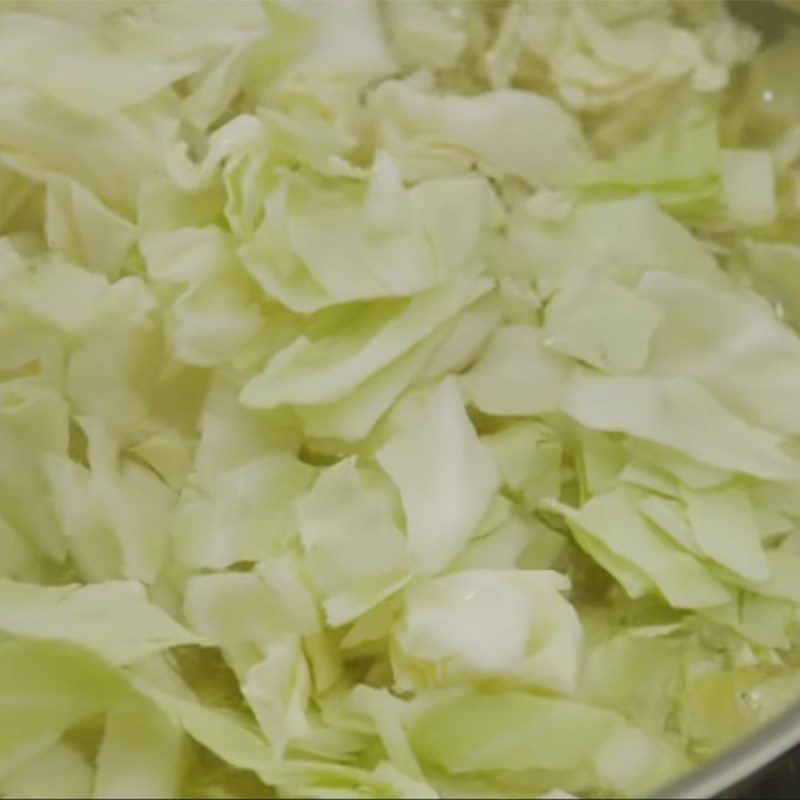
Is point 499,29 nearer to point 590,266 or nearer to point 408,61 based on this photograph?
point 408,61

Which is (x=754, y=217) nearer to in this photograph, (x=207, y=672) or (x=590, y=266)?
(x=590, y=266)

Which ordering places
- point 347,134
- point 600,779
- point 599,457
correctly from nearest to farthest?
point 600,779
point 599,457
point 347,134

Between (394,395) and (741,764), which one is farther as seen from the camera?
(394,395)

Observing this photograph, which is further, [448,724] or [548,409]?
[548,409]

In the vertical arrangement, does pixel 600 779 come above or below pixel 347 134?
below

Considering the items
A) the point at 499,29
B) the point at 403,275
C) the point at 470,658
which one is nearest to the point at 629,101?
the point at 499,29

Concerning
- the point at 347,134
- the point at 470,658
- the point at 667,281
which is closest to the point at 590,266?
the point at 667,281

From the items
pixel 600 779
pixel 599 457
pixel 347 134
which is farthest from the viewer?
pixel 347 134
